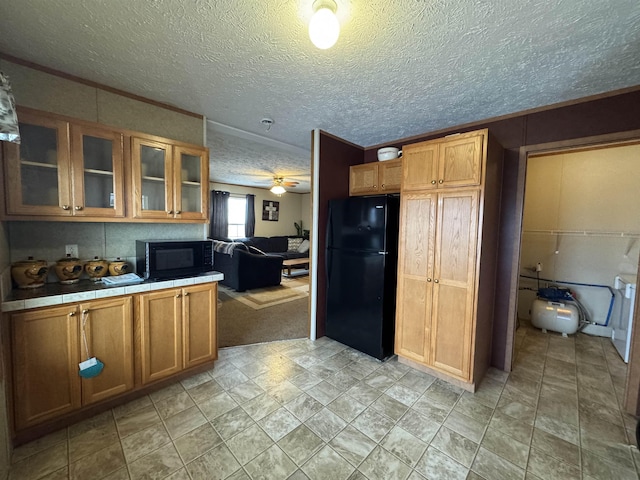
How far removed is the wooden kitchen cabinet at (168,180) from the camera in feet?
6.61

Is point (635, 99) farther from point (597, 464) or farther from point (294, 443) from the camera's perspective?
point (294, 443)

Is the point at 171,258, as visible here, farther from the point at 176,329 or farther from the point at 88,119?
the point at 88,119

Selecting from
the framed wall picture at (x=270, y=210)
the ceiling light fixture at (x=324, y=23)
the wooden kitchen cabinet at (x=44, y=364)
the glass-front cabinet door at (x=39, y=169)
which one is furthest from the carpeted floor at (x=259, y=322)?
the framed wall picture at (x=270, y=210)

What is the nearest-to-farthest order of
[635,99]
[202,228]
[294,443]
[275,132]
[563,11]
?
[563,11] < [294,443] < [635,99] < [202,228] < [275,132]

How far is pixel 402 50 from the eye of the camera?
1.56 metres

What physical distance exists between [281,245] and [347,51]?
6.70 m

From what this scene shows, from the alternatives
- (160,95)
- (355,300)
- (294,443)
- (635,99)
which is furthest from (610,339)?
(160,95)

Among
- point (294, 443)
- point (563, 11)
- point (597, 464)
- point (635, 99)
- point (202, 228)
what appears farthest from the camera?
point (202, 228)

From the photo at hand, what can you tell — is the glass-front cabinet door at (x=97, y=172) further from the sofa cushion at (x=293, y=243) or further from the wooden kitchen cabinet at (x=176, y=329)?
the sofa cushion at (x=293, y=243)

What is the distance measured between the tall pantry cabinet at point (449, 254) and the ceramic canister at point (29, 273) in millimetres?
2793

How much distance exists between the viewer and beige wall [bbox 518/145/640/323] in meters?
3.10

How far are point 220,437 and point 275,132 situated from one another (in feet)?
9.60

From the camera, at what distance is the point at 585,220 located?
11.0 ft

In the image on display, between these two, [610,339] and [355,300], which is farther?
[610,339]
